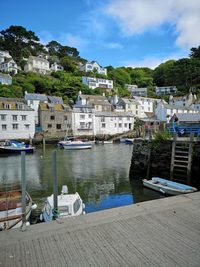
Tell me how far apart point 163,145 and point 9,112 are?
3899 centimetres

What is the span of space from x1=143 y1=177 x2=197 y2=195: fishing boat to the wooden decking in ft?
19.4

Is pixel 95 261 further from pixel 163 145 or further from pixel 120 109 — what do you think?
pixel 120 109

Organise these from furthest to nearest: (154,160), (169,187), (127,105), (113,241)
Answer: (127,105)
(154,160)
(169,187)
(113,241)

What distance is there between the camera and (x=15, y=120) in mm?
47312

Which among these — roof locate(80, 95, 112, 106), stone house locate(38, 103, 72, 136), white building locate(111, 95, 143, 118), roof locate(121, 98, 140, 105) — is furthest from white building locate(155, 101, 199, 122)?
stone house locate(38, 103, 72, 136)

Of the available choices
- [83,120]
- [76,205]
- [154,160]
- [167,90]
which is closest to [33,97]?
[83,120]

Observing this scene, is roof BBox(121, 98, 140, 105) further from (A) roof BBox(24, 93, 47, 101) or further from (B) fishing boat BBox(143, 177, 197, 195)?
(B) fishing boat BBox(143, 177, 197, 195)

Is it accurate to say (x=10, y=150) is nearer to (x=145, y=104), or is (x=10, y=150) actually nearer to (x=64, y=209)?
(x=64, y=209)

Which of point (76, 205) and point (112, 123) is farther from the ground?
point (112, 123)

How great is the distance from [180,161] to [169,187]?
2.13 m

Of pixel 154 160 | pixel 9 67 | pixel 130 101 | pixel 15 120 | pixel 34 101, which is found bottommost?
pixel 154 160

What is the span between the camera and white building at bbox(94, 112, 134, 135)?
58.4m

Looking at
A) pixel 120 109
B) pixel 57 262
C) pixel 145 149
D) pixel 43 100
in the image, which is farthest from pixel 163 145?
pixel 120 109

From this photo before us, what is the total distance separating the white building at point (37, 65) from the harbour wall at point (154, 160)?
251ft
